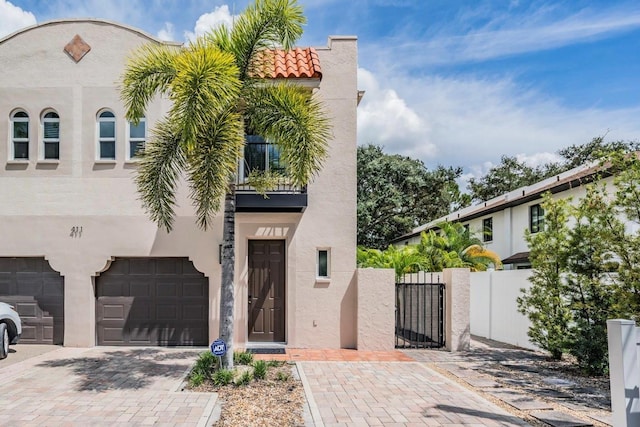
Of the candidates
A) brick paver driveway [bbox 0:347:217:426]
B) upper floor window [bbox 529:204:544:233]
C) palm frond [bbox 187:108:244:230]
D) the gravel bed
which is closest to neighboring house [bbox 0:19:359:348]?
brick paver driveway [bbox 0:347:217:426]

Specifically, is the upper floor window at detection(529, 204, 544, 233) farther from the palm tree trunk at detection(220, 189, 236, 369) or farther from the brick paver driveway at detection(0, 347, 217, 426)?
the brick paver driveway at detection(0, 347, 217, 426)

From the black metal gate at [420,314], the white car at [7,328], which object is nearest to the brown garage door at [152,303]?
the white car at [7,328]

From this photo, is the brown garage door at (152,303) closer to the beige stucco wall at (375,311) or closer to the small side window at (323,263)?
the small side window at (323,263)

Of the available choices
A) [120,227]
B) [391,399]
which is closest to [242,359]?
[391,399]

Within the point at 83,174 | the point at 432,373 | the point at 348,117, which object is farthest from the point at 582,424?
the point at 83,174

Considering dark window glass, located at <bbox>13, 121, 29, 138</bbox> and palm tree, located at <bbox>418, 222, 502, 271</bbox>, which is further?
palm tree, located at <bbox>418, 222, 502, 271</bbox>

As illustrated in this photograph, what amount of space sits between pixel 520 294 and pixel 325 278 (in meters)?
5.09

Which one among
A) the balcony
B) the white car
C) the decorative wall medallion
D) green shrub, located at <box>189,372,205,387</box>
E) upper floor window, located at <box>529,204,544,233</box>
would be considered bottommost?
green shrub, located at <box>189,372,205,387</box>

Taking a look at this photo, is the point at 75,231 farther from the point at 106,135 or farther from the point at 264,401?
the point at 264,401

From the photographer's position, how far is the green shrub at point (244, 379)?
771cm

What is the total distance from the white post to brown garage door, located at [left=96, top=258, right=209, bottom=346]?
8.74m

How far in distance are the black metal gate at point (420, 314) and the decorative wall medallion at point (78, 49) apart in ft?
32.5

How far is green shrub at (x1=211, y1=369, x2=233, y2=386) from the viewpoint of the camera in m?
7.72

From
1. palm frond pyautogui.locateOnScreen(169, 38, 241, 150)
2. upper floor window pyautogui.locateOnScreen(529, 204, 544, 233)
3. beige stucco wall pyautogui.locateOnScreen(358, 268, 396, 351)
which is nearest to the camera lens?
palm frond pyautogui.locateOnScreen(169, 38, 241, 150)
